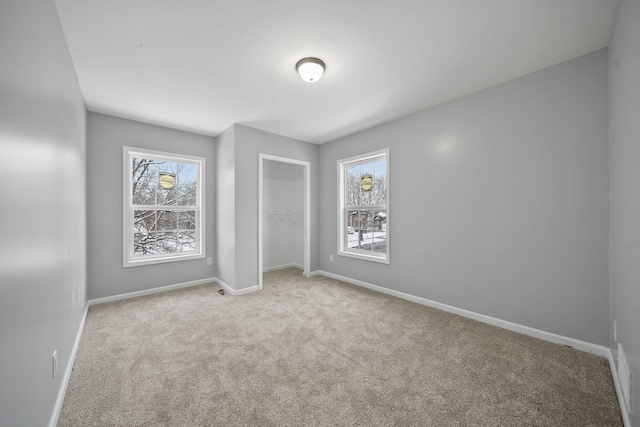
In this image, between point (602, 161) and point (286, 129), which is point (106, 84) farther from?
point (602, 161)

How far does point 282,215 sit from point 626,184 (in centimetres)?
499

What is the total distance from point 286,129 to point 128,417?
3.68 meters

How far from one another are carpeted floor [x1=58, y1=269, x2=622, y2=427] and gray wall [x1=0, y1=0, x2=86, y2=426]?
453mm

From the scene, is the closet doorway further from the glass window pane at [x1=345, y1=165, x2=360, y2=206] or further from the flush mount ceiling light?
the flush mount ceiling light

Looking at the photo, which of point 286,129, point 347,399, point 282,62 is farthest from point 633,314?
point 286,129

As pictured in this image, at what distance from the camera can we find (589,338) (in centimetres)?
213

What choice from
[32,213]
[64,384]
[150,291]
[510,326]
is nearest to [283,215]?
[150,291]

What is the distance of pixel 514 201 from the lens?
252 cm

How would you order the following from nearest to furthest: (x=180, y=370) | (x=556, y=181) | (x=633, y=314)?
1. (x=633, y=314)
2. (x=180, y=370)
3. (x=556, y=181)

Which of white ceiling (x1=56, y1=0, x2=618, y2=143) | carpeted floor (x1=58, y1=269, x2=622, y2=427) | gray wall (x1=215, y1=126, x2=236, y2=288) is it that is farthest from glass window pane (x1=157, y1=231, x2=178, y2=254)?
white ceiling (x1=56, y1=0, x2=618, y2=143)

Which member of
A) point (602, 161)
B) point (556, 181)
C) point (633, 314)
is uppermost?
point (602, 161)

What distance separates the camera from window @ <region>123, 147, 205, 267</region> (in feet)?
11.9

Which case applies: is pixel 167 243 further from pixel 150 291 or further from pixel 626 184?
pixel 626 184

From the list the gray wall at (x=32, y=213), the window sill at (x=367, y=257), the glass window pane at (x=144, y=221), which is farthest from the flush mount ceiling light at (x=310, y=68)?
the glass window pane at (x=144, y=221)
